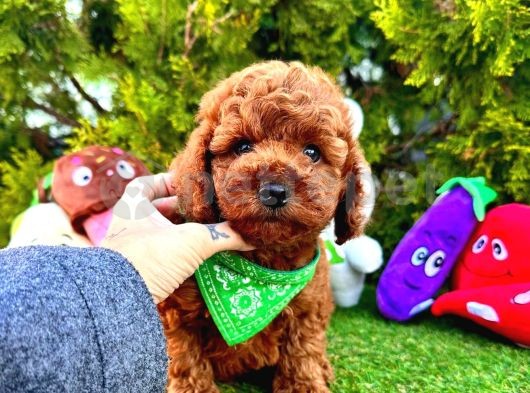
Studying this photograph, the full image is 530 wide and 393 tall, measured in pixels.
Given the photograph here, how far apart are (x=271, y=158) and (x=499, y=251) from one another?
158cm

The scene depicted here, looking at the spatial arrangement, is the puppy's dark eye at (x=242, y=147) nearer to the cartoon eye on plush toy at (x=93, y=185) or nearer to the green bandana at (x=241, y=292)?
the green bandana at (x=241, y=292)

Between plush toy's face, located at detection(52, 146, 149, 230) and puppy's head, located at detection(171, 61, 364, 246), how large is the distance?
96 cm

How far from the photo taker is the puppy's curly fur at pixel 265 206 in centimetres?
162

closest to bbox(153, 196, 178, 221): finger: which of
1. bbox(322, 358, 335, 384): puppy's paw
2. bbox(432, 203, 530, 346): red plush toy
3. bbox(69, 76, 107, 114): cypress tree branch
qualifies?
bbox(322, 358, 335, 384): puppy's paw

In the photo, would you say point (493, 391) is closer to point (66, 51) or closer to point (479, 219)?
point (479, 219)

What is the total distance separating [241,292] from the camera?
5.90 ft

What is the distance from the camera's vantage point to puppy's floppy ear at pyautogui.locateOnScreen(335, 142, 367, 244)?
1.86 m

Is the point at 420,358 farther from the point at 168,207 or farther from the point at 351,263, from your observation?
the point at 168,207

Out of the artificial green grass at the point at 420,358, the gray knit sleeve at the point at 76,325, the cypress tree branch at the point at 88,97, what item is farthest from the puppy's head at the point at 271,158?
the cypress tree branch at the point at 88,97

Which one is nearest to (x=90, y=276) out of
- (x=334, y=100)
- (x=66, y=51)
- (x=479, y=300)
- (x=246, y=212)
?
(x=246, y=212)

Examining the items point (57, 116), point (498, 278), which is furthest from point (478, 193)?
point (57, 116)

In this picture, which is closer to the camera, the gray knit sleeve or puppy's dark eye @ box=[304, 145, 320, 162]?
the gray knit sleeve

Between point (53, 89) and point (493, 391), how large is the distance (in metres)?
3.14

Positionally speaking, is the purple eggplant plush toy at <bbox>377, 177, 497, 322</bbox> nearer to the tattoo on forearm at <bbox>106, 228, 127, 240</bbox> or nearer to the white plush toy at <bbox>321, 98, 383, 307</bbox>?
the white plush toy at <bbox>321, 98, 383, 307</bbox>
